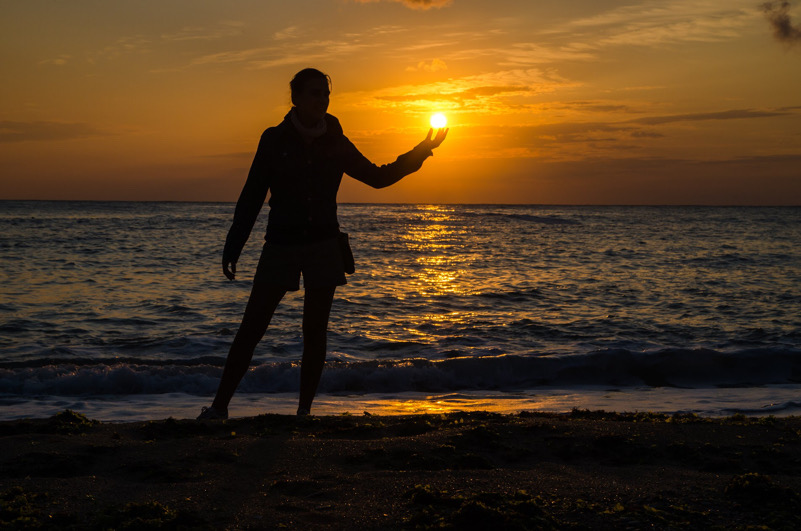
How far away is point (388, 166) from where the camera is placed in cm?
415

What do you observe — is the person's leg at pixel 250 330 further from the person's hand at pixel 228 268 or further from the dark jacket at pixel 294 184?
the dark jacket at pixel 294 184

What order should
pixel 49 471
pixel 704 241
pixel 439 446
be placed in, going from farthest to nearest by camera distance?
pixel 704 241, pixel 439 446, pixel 49 471

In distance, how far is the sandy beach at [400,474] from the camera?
8.61 ft

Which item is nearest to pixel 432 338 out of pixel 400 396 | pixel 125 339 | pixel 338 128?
pixel 400 396

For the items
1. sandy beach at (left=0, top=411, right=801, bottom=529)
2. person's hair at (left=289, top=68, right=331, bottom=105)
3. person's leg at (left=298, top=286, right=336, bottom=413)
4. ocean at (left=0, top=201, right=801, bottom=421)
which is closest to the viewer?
sandy beach at (left=0, top=411, right=801, bottom=529)

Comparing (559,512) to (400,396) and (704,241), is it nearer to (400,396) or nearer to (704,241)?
(400,396)

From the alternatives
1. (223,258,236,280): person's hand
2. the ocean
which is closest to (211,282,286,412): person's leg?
(223,258,236,280): person's hand

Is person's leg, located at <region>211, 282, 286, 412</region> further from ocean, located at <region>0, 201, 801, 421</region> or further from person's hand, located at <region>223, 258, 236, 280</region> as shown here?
ocean, located at <region>0, 201, 801, 421</region>

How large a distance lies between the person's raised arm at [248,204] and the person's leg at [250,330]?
22cm

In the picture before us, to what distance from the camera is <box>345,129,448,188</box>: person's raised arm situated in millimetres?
4137

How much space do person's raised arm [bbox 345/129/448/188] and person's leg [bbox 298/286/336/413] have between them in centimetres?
71

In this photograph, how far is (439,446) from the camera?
3.72 meters

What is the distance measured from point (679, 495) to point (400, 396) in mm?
4657

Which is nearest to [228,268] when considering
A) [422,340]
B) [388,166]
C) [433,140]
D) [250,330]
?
[250,330]
